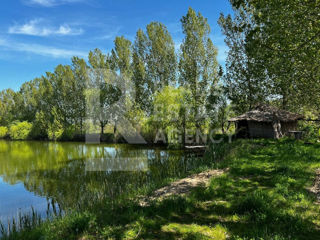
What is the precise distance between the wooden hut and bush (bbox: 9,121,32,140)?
4874 cm

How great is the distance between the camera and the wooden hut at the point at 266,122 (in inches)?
823

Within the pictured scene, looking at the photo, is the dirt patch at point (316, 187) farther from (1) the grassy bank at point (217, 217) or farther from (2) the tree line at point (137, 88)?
(2) the tree line at point (137, 88)

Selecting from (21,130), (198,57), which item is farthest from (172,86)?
(21,130)

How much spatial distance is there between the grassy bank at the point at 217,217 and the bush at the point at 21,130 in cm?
5331

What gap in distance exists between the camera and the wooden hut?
20914mm

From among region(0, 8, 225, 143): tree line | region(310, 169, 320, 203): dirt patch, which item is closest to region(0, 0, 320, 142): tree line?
region(0, 8, 225, 143): tree line

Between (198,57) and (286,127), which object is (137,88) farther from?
(286,127)

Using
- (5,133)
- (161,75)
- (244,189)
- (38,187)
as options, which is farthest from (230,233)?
(5,133)

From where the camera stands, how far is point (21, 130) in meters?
51.2

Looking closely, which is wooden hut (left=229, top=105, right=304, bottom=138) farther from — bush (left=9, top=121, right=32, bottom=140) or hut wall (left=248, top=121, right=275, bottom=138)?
bush (left=9, top=121, right=32, bottom=140)

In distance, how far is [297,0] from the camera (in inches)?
311

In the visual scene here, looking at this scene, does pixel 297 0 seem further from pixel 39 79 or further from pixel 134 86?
pixel 39 79

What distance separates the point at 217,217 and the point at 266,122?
20118mm

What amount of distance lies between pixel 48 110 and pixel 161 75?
102 ft
